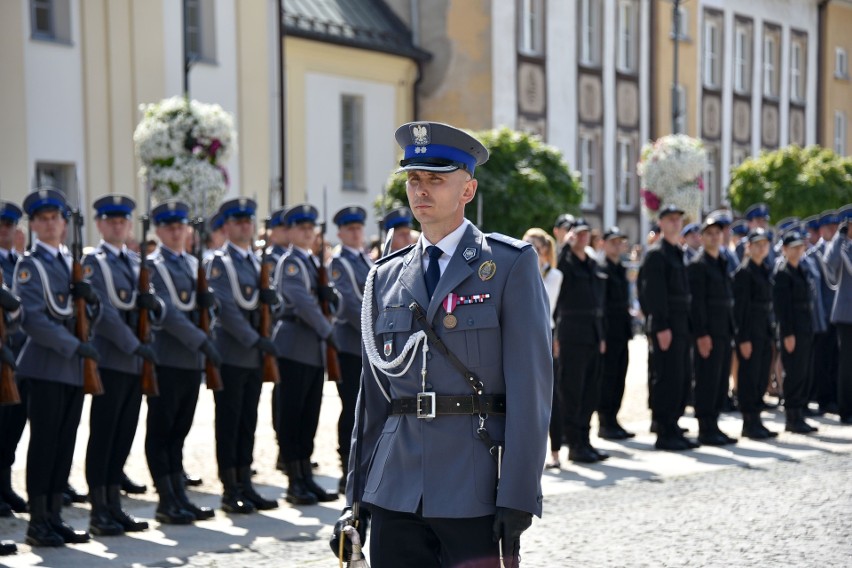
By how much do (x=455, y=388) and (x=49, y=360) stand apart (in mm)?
4623

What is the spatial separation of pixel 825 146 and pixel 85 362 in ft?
133

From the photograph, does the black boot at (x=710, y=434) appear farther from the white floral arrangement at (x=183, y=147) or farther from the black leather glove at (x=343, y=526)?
the white floral arrangement at (x=183, y=147)

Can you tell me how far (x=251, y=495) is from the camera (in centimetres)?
982

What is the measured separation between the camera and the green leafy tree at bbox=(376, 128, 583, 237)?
2564cm

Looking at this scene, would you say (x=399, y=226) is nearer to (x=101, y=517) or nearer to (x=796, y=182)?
(x=101, y=517)

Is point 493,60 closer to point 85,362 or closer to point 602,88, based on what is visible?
point 602,88

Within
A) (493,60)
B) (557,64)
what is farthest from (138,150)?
(557,64)

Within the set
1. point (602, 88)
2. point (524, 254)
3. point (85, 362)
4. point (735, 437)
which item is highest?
point (602, 88)

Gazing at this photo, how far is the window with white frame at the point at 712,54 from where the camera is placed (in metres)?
41.1

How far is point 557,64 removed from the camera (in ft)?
117

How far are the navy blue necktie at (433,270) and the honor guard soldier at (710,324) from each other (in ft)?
28.3

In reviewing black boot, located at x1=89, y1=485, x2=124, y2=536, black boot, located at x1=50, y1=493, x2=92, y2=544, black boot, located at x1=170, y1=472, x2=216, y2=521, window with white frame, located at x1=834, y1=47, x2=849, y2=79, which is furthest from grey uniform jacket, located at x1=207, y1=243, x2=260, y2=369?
window with white frame, located at x1=834, y1=47, x2=849, y2=79

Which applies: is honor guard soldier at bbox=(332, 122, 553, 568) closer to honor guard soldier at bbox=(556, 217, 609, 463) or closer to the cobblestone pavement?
the cobblestone pavement

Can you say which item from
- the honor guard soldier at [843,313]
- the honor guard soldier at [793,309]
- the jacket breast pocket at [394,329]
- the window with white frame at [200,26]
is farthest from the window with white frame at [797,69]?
the jacket breast pocket at [394,329]
